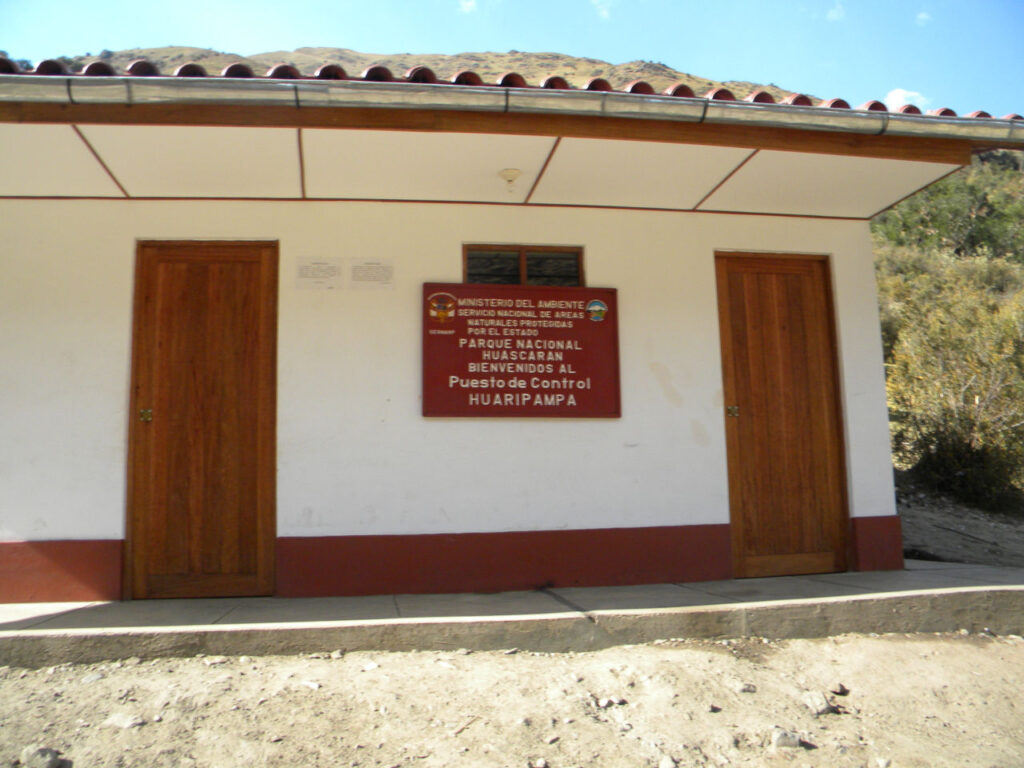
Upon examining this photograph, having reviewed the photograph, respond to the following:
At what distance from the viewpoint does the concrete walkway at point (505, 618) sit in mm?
3562

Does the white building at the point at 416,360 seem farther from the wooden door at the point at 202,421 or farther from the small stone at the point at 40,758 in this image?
the small stone at the point at 40,758

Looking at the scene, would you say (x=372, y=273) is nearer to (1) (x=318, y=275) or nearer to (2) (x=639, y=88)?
(1) (x=318, y=275)

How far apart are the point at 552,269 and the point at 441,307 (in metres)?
0.84

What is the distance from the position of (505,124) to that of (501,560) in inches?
105

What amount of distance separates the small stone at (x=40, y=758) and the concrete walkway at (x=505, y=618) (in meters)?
0.76

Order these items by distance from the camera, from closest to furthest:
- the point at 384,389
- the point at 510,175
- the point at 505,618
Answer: the point at 505,618, the point at 510,175, the point at 384,389

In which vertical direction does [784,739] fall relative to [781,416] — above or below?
below

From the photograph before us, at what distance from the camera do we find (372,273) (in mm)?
5008

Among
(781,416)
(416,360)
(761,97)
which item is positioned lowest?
(781,416)

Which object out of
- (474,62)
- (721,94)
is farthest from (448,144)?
(474,62)

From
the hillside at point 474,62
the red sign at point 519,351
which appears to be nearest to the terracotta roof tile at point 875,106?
the red sign at point 519,351

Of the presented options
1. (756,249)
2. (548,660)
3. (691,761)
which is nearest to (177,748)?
(548,660)

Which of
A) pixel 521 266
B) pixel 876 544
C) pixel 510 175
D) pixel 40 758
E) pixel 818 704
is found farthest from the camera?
pixel 876 544

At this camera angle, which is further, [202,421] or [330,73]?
[202,421]
